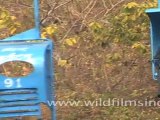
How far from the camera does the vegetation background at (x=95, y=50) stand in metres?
6.00

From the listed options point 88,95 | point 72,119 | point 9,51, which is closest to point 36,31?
point 9,51

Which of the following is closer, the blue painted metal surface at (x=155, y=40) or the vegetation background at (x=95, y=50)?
the blue painted metal surface at (x=155, y=40)

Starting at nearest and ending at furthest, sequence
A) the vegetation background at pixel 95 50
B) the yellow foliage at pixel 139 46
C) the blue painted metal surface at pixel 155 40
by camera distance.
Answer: the blue painted metal surface at pixel 155 40
the yellow foliage at pixel 139 46
the vegetation background at pixel 95 50

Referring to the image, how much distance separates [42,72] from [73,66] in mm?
2653

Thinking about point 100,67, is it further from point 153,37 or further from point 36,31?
point 36,31

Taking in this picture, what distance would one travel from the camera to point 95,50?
6574mm

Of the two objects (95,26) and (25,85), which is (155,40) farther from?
(25,85)

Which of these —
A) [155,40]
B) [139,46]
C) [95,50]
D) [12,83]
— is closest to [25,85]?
[12,83]

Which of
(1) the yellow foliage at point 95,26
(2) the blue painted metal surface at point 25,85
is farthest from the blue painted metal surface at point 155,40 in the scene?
(2) the blue painted metal surface at point 25,85

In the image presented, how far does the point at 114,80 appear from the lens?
6.57 meters

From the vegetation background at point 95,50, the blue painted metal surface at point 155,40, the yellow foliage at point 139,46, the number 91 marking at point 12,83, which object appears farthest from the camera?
the vegetation background at point 95,50

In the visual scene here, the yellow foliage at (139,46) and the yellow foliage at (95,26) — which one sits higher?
the yellow foliage at (95,26)

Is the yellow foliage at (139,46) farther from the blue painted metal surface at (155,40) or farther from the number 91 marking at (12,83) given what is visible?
the number 91 marking at (12,83)

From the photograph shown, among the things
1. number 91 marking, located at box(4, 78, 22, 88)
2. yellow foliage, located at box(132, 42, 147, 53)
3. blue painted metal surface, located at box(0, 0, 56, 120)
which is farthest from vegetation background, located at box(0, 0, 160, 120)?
number 91 marking, located at box(4, 78, 22, 88)
